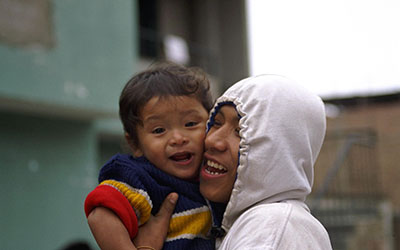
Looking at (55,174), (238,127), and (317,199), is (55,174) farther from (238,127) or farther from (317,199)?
(238,127)

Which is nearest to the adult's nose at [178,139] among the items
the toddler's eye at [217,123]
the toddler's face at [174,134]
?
the toddler's face at [174,134]

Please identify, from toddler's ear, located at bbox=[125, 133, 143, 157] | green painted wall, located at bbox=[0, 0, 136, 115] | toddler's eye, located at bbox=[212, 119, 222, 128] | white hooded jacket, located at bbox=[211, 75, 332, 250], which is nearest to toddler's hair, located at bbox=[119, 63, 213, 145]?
toddler's ear, located at bbox=[125, 133, 143, 157]

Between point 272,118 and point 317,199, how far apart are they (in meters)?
7.17

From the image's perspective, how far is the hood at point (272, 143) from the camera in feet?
6.34

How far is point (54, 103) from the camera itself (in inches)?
258

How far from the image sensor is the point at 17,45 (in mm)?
6215

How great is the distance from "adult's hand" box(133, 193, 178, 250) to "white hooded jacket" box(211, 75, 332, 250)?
21 centimetres

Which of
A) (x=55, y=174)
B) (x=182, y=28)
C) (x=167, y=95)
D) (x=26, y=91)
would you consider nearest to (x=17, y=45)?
(x=26, y=91)

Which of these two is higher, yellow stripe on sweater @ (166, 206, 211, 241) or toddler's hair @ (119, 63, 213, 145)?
toddler's hair @ (119, 63, 213, 145)

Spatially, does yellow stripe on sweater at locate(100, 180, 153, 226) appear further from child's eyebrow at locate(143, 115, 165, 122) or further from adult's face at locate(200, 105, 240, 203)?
child's eyebrow at locate(143, 115, 165, 122)

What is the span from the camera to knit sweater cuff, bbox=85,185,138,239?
196 centimetres

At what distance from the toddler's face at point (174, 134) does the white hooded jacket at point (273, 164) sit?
12.3 inches

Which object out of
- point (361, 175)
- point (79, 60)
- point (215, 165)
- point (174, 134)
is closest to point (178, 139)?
point (174, 134)

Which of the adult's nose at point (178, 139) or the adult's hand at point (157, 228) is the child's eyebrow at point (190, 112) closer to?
the adult's nose at point (178, 139)
